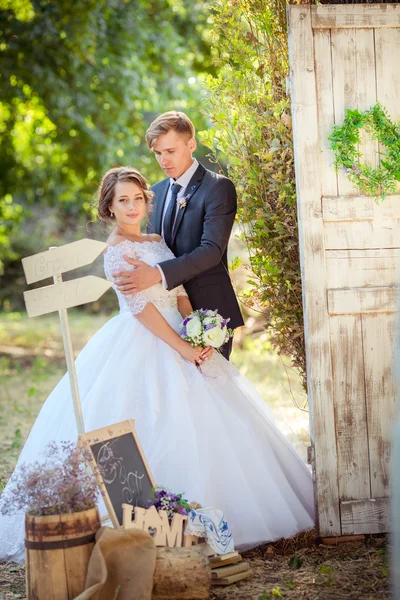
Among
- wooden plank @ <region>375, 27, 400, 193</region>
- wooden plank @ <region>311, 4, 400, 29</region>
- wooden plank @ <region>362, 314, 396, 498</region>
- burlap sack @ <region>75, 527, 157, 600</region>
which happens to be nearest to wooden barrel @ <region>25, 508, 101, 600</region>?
burlap sack @ <region>75, 527, 157, 600</region>

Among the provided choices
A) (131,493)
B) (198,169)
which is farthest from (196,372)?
(198,169)

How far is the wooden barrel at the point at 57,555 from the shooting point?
9.48ft

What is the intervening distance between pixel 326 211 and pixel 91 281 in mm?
1247

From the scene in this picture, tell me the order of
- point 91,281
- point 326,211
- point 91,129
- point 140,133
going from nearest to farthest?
point 91,281, point 326,211, point 91,129, point 140,133

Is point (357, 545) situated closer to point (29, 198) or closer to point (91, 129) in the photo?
point (91, 129)

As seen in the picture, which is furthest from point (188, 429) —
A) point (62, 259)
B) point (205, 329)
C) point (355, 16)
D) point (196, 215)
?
point (355, 16)

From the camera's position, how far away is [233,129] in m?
4.36

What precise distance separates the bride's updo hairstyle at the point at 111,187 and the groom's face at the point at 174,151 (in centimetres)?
19

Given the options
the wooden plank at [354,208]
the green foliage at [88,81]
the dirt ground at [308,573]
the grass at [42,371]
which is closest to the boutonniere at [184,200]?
the wooden plank at [354,208]

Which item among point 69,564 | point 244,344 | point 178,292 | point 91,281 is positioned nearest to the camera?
point 69,564

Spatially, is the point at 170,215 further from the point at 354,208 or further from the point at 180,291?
the point at 354,208

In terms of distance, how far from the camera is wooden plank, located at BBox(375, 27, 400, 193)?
3.84m

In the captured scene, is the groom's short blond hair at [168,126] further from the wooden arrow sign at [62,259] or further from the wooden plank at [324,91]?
the wooden arrow sign at [62,259]

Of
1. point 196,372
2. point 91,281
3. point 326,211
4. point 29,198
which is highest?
point 29,198
